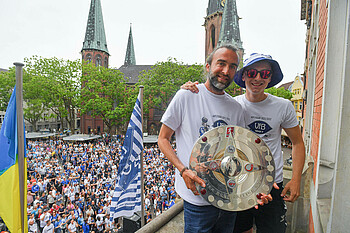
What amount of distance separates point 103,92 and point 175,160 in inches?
1374

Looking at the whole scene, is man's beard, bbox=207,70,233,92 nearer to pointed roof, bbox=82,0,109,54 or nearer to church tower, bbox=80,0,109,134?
church tower, bbox=80,0,109,134

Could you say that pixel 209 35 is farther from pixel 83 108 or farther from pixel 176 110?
pixel 176 110

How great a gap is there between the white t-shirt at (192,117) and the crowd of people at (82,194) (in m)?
4.98

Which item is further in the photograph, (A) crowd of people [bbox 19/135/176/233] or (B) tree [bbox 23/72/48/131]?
(B) tree [bbox 23/72/48/131]

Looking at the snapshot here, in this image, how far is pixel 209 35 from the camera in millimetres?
45719

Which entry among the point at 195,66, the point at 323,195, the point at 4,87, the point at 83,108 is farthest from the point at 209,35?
the point at 323,195

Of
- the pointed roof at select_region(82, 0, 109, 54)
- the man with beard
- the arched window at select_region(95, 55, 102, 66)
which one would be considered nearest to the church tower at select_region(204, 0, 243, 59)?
the pointed roof at select_region(82, 0, 109, 54)

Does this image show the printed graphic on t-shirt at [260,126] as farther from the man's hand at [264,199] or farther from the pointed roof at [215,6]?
the pointed roof at [215,6]

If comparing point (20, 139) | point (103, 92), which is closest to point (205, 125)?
point (20, 139)

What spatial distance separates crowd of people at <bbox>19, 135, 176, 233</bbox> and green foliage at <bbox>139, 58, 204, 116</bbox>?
1177 centimetres

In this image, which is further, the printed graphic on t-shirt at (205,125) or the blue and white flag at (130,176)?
the blue and white flag at (130,176)

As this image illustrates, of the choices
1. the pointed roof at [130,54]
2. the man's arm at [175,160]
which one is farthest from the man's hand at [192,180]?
the pointed roof at [130,54]

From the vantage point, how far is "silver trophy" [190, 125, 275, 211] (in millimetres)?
1477

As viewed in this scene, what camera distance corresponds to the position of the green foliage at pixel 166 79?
29.9 meters
